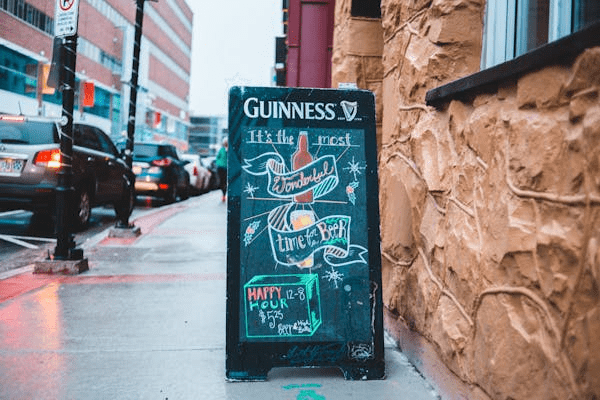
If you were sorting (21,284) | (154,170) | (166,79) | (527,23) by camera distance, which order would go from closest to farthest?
(527,23) → (21,284) → (154,170) → (166,79)

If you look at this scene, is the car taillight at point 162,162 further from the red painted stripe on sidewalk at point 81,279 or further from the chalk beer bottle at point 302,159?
the chalk beer bottle at point 302,159

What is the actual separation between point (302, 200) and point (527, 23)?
1.55 meters

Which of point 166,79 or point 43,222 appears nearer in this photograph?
point 43,222

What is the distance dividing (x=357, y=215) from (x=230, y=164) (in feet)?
2.65

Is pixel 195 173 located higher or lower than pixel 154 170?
higher

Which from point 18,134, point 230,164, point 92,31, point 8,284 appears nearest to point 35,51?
point 92,31

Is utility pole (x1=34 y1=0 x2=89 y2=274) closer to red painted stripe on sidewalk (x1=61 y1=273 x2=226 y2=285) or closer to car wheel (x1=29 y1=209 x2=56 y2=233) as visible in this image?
red painted stripe on sidewalk (x1=61 y1=273 x2=226 y2=285)

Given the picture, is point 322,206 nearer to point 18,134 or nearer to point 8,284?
point 8,284

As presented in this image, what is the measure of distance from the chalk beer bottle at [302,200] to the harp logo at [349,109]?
29 centimetres

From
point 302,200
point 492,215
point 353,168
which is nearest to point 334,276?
point 302,200

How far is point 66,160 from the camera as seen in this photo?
6.73 m

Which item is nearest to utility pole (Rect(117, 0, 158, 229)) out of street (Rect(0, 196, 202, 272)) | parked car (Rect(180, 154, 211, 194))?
street (Rect(0, 196, 202, 272))

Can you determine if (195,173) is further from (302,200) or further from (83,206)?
(302,200)

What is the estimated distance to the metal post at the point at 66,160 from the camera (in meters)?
6.68
